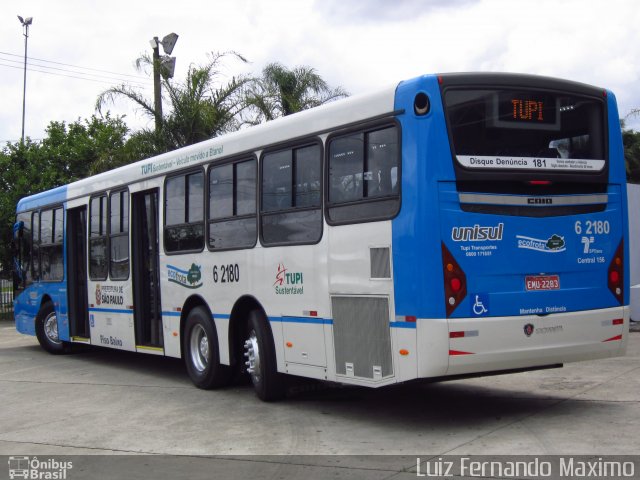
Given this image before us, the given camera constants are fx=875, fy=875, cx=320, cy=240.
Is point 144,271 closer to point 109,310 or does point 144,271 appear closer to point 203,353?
point 109,310

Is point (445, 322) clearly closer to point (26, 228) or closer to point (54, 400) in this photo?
point (54, 400)

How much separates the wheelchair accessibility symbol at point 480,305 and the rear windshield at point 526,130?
1176 mm

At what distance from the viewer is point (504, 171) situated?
809 centimetres

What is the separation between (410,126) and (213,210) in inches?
161

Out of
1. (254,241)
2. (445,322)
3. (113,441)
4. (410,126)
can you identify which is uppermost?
(410,126)

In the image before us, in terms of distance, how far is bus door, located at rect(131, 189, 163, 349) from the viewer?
43.3 feet

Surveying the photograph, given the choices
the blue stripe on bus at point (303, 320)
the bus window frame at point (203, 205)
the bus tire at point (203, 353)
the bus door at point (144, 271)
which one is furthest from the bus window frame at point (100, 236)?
the blue stripe on bus at point (303, 320)

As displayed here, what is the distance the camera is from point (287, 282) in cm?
966

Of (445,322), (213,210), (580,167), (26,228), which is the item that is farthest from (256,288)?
(26,228)

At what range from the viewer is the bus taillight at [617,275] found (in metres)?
8.70

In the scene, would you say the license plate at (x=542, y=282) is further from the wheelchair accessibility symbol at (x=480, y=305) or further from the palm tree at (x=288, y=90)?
the palm tree at (x=288, y=90)

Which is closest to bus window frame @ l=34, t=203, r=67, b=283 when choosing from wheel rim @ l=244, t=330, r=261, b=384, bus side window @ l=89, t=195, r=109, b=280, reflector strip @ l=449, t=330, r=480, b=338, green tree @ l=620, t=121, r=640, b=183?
bus side window @ l=89, t=195, r=109, b=280

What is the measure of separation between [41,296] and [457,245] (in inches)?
446

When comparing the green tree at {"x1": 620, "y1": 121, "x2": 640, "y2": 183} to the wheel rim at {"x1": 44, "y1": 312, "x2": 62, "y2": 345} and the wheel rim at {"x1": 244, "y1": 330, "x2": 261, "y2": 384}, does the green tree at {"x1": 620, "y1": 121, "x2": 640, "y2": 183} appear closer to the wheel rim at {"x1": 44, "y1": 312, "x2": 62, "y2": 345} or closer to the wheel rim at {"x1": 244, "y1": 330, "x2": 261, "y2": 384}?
the wheel rim at {"x1": 44, "y1": 312, "x2": 62, "y2": 345}
